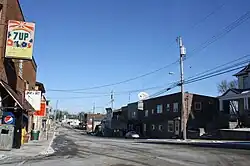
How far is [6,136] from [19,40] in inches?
230

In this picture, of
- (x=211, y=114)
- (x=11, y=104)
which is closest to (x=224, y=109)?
(x=211, y=114)

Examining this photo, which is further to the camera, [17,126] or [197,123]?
[197,123]

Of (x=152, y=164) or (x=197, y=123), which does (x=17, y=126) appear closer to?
(x=152, y=164)

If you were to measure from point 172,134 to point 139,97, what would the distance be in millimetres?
17564

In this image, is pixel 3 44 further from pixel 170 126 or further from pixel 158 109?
pixel 158 109

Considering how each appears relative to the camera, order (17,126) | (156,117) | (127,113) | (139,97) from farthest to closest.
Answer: (127,113)
(139,97)
(156,117)
(17,126)

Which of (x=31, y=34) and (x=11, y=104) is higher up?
(x=31, y=34)

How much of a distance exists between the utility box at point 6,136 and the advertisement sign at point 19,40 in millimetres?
4256

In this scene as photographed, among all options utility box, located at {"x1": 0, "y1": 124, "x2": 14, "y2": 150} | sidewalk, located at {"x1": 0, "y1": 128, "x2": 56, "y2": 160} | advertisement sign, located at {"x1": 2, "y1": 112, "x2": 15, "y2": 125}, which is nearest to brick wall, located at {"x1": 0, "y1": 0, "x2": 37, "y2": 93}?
advertisement sign, located at {"x1": 2, "y1": 112, "x2": 15, "y2": 125}

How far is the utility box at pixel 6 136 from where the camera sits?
20.8 meters

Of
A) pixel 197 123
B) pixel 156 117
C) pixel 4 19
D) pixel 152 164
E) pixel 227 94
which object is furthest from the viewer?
pixel 156 117

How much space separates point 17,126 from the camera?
78.5 feet

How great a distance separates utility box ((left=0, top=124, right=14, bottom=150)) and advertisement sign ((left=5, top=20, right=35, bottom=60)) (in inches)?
168

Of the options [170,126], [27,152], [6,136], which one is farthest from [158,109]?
[6,136]
